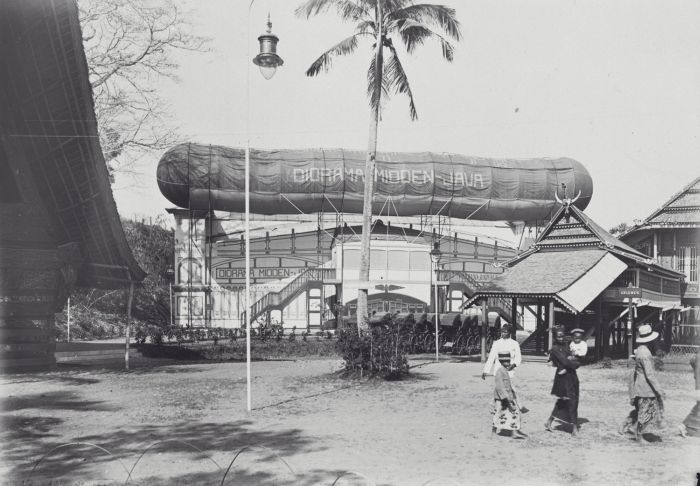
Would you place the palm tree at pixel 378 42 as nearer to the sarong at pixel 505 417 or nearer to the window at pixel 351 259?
the sarong at pixel 505 417

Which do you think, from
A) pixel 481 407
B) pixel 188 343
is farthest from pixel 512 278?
pixel 188 343

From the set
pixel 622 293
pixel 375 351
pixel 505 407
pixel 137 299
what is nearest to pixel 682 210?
pixel 622 293

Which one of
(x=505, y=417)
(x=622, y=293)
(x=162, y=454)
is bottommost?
(x=162, y=454)

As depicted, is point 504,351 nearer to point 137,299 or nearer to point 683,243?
point 683,243

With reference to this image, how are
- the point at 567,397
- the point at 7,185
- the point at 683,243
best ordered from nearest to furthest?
the point at 567,397, the point at 7,185, the point at 683,243

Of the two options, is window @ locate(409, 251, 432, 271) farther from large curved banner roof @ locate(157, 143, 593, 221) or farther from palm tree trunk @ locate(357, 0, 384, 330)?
palm tree trunk @ locate(357, 0, 384, 330)

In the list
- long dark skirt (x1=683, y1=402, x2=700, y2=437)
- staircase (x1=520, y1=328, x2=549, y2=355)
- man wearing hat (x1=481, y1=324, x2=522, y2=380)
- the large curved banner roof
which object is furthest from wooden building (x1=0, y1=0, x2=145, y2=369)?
the large curved banner roof

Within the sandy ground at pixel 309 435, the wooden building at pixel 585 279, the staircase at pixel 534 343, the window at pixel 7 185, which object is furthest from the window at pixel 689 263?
the window at pixel 7 185
